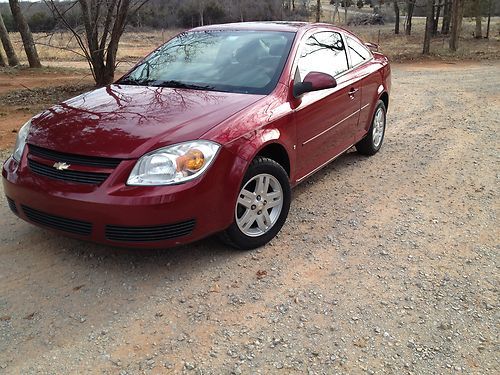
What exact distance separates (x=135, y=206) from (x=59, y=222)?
23.6 inches

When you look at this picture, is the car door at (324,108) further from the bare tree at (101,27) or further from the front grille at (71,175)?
the bare tree at (101,27)

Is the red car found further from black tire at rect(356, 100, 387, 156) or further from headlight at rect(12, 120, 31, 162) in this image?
black tire at rect(356, 100, 387, 156)

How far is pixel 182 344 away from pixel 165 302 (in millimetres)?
420

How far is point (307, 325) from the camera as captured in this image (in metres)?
2.88

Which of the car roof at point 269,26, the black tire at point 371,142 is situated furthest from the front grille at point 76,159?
the black tire at point 371,142

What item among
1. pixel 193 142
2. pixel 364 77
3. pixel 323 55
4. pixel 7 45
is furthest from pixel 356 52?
pixel 7 45

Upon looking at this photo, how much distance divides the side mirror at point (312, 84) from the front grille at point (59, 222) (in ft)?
6.44

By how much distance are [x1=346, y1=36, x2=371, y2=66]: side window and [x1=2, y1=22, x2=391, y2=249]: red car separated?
1.40 ft

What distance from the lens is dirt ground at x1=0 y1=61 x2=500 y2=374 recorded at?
263 cm

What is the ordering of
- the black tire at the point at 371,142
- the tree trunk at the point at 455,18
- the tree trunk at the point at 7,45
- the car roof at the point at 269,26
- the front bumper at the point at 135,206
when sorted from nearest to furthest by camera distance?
the front bumper at the point at 135,206, the car roof at the point at 269,26, the black tire at the point at 371,142, the tree trunk at the point at 7,45, the tree trunk at the point at 455,18

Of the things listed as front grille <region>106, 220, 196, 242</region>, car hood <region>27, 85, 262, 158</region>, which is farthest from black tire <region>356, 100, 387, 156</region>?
front grille <region>106, 220, 196, 242</region>

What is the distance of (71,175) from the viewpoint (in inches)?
125

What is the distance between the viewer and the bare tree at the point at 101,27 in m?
9.72

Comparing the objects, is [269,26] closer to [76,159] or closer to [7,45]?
[76,159]
